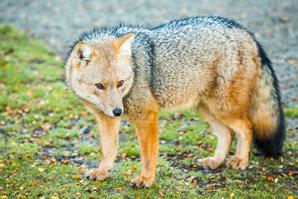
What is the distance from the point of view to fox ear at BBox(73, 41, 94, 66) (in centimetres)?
591

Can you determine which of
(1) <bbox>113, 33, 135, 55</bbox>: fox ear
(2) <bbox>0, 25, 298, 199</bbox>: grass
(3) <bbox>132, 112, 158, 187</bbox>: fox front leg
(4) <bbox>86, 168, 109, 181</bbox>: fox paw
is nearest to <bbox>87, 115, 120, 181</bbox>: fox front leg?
(4) <bbox>86, 168, 109, 181</bbox>: fox paw

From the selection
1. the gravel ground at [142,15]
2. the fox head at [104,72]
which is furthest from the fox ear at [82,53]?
the gravel ground at [142,15]

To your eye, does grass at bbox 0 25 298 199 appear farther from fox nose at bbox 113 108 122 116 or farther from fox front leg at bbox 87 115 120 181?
fox nose at bbox 113 108 122 116

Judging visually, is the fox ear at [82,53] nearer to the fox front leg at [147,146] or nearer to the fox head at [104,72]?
the fox head at [104,72]

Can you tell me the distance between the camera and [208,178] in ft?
21.9

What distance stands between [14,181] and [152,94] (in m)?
2.20

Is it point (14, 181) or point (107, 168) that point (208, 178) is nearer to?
point (107, 168)

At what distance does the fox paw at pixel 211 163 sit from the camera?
7.00 metres

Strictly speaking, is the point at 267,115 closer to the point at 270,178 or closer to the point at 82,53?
the point at 270,178

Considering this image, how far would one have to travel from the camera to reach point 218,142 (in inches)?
283

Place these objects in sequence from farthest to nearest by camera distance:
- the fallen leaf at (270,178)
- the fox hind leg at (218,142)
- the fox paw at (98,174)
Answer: the fox hind leg at (218,142), the fox paw at (98,174), the fallen leaf at (270,178)

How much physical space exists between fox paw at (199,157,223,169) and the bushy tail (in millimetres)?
665

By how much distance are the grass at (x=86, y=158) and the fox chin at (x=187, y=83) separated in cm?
25

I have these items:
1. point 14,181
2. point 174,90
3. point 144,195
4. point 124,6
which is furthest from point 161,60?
point 124,6
